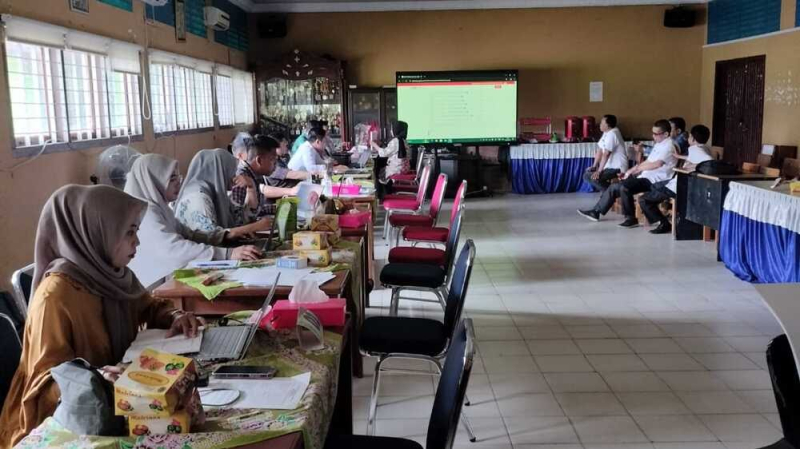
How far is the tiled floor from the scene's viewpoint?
9.84 feet

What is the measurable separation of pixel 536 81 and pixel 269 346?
9765 mm

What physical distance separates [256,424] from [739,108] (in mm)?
10364

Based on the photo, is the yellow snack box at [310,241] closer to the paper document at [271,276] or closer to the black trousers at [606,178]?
the paper document at [271,276]

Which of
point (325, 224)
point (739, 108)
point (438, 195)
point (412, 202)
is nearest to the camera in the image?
point (325, 224)

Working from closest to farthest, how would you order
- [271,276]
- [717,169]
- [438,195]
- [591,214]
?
[271,276] → [438,195] → [717,169] → [591,214]

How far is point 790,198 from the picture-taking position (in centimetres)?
466

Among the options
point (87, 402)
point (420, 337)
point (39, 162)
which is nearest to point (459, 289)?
point (420, 337)

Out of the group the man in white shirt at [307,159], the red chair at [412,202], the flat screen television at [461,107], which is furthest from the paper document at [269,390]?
the flat screen television at [461,107]

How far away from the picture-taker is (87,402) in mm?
1425

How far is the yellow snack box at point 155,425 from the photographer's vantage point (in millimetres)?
1411

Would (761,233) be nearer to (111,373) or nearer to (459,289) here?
(459,289)

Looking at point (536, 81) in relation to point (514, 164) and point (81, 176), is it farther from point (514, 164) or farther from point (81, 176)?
point (81, 176)

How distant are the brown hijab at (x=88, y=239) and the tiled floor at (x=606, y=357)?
144 centimetres

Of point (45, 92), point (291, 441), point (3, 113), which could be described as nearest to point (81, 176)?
A: point (45, 92)
